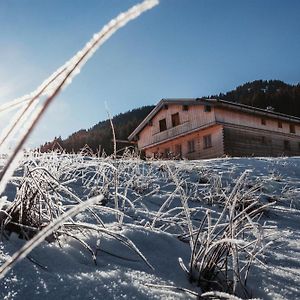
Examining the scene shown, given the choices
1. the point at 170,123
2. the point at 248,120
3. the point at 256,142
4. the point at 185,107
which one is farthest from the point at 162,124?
the point at 256,142

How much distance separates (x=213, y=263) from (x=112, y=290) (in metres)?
0.45

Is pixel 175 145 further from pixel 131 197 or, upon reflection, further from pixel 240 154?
pixel 131 197

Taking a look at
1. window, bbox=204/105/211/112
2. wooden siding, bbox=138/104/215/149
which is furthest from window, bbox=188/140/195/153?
window, bbox=204/105/211/112

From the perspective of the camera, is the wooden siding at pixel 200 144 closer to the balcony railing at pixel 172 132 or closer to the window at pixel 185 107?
the balcony railing at pixel 172 132

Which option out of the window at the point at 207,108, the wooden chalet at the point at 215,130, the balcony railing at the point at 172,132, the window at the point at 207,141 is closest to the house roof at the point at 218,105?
the wooden chalet at the point at 215,130

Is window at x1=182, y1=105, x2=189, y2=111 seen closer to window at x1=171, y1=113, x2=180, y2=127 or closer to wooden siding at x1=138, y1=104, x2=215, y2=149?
wooden siding at x1=138, y1=104, x2=215, y2=149

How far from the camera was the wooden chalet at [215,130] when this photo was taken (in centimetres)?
2466

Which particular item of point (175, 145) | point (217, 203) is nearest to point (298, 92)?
point (175, 145)

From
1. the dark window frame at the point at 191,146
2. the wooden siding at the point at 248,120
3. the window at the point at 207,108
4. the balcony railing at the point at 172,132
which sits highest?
the window at the point at 207,108

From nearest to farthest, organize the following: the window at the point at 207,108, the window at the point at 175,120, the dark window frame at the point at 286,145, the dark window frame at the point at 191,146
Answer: the window at the point at 207,108 < the dark window frame at the point at 191,146 < the window at the point at 175,120 < the dark window frame at the point at 286,145

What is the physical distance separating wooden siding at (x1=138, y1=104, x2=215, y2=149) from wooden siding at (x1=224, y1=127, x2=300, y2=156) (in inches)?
69.4

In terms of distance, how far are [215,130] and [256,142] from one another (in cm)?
340

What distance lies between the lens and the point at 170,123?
2769 cm

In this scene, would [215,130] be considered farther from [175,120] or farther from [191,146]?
[175,120]
